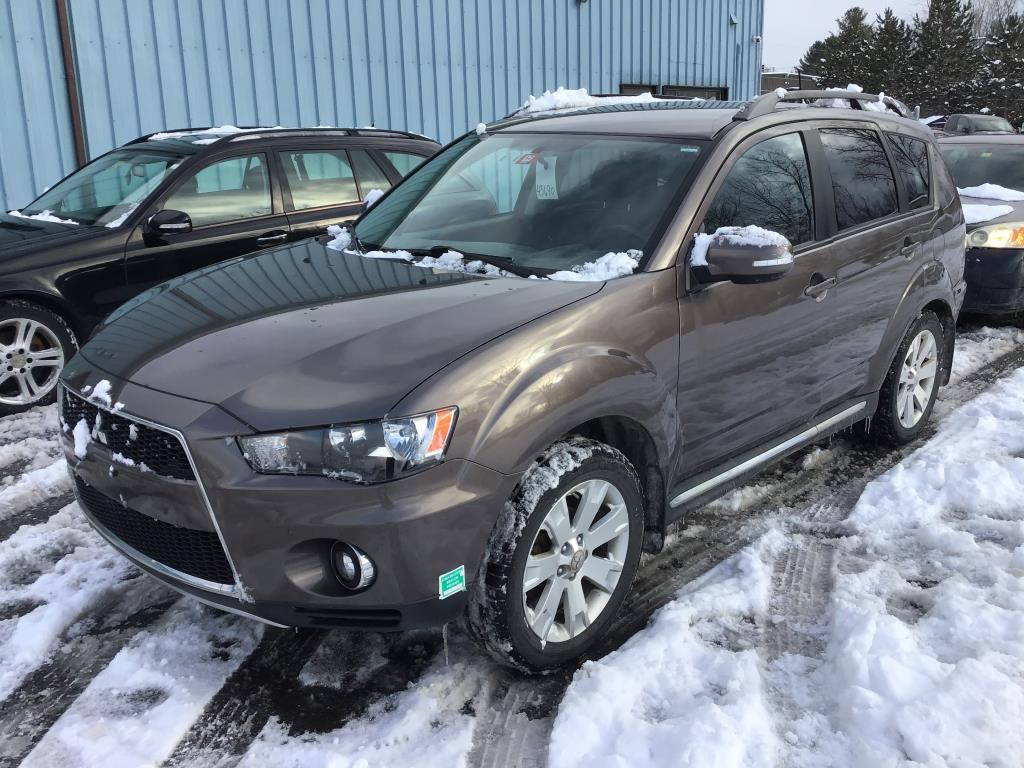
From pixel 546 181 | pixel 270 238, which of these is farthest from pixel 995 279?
pixel 270 238

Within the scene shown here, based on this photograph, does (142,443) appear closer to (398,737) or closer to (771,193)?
(398,737)

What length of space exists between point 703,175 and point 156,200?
13.0 ft

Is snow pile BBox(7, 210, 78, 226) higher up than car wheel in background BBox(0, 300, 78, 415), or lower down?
higher up

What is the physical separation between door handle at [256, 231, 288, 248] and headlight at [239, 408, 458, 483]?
3455 mm

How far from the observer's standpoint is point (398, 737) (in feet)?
8.18

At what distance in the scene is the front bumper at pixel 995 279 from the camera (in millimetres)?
6926

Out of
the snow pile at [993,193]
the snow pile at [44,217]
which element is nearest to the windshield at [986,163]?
the snow pile at [993,193]

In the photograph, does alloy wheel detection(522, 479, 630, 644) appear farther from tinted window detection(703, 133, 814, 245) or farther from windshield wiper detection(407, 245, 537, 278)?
tinted window detection(703, 133, 814, 245)

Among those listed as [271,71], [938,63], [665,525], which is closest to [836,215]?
[665,525]

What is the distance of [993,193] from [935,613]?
598cm

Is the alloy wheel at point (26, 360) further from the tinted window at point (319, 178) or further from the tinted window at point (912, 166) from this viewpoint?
the tinted window at point (912, 166)

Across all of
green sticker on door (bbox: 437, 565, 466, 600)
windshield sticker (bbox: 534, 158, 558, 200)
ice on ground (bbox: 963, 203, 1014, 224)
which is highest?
windshield sticker (bbox: 534, 158, 558, 200)

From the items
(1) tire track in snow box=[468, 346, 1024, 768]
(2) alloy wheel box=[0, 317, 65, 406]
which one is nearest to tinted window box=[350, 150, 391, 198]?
(2) alloy wheel box=[0, 317, 65, 406]

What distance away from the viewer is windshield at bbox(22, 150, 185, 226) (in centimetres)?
579
